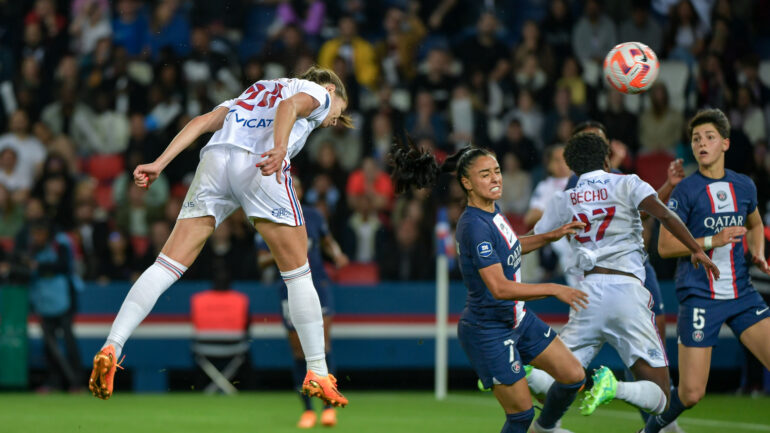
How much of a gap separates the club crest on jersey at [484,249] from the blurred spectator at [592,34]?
926cm

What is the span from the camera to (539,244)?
258 inches

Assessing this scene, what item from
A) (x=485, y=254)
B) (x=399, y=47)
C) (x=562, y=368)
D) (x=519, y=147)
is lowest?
(x=562, y=368)

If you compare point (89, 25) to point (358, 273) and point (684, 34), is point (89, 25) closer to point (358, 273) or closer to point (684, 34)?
point (358, 273)

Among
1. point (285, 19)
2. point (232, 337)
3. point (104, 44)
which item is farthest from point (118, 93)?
point (232, 337)

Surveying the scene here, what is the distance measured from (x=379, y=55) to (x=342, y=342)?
4.66 meters

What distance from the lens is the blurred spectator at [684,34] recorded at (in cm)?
1444

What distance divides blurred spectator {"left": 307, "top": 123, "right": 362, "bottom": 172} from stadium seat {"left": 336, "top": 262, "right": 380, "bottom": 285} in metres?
1.60

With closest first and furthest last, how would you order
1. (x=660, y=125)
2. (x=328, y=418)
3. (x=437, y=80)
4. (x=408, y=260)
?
1. (x=328, y=418)
2. (x=408, y=260)
3. (x=660, y=125)
4. (x=437, y=80)

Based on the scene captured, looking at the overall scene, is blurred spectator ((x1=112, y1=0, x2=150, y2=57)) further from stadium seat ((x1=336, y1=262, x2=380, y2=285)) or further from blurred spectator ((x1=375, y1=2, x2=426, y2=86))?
stadium seat ((x1=336, y1=262, x2=380, y2=285))

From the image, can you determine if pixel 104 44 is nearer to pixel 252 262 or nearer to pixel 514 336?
pixel 252 262

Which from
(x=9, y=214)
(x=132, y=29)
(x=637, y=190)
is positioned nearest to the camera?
(x=637, y=190)

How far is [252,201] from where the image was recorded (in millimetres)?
6043

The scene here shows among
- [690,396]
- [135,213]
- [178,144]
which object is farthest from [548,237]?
[135,213]

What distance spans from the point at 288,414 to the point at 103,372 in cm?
436
